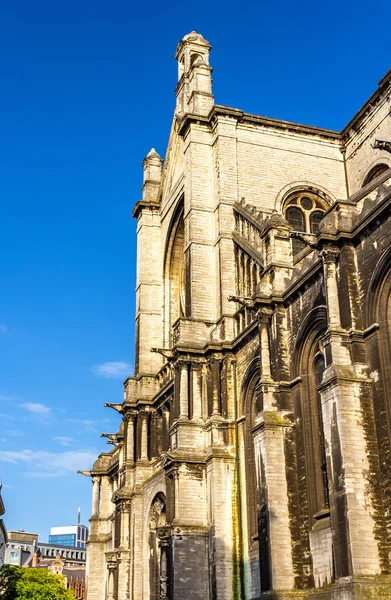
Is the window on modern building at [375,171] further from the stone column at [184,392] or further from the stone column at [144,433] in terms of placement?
the stone column at [144,433]

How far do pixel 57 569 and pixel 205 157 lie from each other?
281 ft

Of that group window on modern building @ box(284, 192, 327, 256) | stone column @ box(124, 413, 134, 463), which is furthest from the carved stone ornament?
stone column @ box(124, 413, 134, 463)

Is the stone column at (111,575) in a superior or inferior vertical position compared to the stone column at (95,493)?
inferior

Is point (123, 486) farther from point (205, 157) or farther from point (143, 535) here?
point (205, 157)

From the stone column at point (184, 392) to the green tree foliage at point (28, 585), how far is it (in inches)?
1037

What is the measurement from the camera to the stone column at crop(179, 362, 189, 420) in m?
30.8

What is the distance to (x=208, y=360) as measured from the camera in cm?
3083

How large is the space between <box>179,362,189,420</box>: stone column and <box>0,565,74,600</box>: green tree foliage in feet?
86.4

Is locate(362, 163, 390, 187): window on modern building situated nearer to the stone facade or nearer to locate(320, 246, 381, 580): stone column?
the stone facade

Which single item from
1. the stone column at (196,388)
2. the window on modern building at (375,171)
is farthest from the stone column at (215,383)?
the window on modern building at (375,171)

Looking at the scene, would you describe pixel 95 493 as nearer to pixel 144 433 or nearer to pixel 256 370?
pixel 144 433

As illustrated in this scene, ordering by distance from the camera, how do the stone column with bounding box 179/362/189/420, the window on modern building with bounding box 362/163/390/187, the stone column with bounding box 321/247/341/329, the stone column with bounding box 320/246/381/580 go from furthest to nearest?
the window on modern building with bounding box 362/163/390/187
the stone column with bounding box 179/362/189/420
the stone column with bounding box 321/247/341/329
the stone column with bounding box 320/246/381/580

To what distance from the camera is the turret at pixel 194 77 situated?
3659cm

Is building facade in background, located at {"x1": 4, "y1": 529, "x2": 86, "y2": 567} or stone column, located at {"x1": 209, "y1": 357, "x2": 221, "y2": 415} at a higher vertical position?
building facade in background, located at {"x1": 4, "y1": 529, "x2": 86, "y2": 567}
